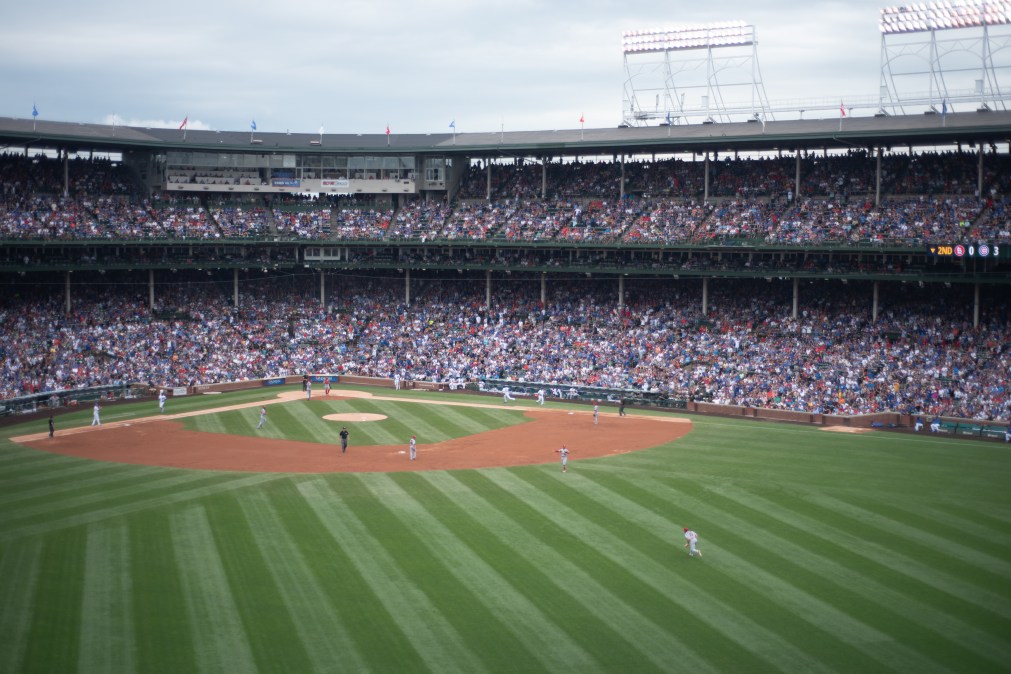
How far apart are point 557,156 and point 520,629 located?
175 feet

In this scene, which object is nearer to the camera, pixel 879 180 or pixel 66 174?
pixel 879 180

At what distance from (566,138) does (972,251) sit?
102 feet

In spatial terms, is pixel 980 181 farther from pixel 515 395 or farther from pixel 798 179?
pixel 515 395

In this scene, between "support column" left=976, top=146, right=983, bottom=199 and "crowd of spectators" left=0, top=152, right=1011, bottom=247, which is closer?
"support column" left=976, top=146, right=983, bottom=199

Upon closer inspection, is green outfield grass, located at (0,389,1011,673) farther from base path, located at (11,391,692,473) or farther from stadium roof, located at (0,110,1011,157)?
stadium roof, located at (0,110,1011,157)

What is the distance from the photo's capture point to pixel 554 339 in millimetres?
60125

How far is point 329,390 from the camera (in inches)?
2208

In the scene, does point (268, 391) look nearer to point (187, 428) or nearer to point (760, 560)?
point (187, 428)

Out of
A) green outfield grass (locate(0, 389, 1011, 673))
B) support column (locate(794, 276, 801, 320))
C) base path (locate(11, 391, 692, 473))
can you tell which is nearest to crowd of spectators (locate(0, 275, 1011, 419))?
support column (locate(794, 276, 801, 320))

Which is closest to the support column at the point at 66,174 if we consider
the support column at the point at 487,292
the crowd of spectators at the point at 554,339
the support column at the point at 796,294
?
the crowd of spectators at the point at 554,339

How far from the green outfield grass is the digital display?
1474 cm

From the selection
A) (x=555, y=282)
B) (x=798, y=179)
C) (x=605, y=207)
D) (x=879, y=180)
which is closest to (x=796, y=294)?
(x=798, y=179)

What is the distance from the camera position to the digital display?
153ft

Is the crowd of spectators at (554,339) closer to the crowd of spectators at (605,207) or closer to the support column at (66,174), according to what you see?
the crowd of spectators at (605,207)
